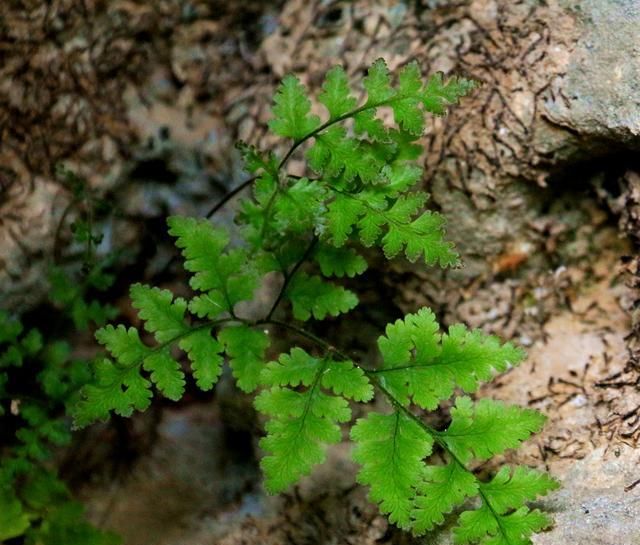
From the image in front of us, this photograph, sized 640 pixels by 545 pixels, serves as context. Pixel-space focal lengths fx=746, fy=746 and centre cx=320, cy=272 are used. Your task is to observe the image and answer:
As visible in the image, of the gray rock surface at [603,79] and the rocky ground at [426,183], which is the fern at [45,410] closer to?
the rocky ground at [426,183]

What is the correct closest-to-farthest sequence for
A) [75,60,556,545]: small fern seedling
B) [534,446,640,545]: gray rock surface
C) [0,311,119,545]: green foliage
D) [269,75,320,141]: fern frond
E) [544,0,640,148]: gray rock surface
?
[534,446,640,545]: gray rock surface < [75,60,556,545]: small fern seedling < [269,75,320,141]: fern frond < [544,0,640,148]: gray rock surface < [0,311,119,545]: green foliage

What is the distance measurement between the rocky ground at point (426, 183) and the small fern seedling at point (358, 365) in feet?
1.32

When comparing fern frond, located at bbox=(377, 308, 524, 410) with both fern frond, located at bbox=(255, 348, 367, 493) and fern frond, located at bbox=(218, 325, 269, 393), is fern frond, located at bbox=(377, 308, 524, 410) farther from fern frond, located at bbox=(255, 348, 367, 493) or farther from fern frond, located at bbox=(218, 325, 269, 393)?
fern frond, located at bbox=(218, 325, 269, 393)

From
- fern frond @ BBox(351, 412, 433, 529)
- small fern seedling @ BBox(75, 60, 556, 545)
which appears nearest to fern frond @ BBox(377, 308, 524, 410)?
small fern seedling @ BBox(75, 60, 556, 545)

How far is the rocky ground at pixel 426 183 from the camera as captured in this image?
3.06 metres

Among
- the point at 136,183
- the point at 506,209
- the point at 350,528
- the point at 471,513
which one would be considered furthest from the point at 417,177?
the point at 136,183

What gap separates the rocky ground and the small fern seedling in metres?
0.40

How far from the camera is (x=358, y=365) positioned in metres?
2.83

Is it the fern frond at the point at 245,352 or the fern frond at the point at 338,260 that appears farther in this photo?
the fern frond at the point at 338,260

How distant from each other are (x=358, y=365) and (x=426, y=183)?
98 centimetres

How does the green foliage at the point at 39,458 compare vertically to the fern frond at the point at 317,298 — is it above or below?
below

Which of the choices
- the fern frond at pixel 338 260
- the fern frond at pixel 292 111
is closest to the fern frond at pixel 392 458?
the fern frond at pixel 338 260

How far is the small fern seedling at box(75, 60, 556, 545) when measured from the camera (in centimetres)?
263

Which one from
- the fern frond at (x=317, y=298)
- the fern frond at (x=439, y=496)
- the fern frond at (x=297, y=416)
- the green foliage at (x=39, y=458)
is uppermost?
the fern frond at (x=317, y=298)
